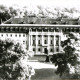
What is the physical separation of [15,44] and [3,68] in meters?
0.61

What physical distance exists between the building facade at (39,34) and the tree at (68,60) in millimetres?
255

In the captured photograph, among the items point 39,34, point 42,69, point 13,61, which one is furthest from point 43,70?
point 39,34

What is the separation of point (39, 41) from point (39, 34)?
0.20m

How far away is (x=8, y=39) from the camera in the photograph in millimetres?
6922

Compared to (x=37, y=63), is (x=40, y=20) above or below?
above

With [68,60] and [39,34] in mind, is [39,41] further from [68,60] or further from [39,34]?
[68,60]

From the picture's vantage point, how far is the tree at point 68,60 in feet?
23.2

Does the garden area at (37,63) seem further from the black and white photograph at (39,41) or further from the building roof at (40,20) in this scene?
the building roof at (40,20)

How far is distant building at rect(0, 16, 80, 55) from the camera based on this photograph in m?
7.56

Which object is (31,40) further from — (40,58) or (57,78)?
(57,78)

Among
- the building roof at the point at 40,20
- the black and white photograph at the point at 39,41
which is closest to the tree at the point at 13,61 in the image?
the black and white photograph at the point at 39,41

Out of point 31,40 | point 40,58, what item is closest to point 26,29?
point 31,40

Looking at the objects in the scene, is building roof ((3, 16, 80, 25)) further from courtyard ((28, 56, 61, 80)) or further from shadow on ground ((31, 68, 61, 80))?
shadow on ground ((31, 68, 61, 80))

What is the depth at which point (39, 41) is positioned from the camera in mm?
7871
